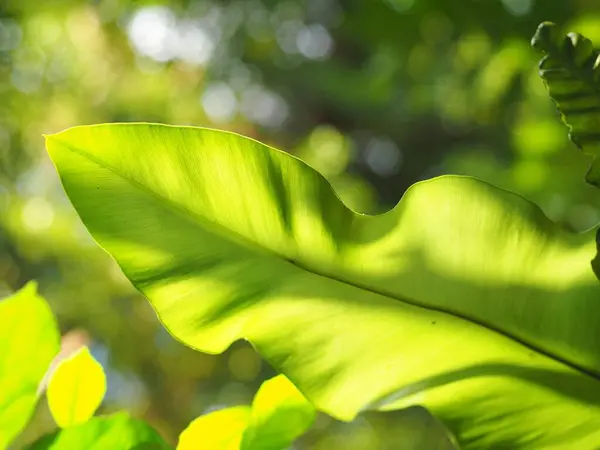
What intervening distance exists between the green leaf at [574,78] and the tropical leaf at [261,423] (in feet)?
0.30

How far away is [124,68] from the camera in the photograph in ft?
4.44

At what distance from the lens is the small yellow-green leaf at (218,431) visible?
0.59 feet

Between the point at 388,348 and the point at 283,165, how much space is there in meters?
0.05

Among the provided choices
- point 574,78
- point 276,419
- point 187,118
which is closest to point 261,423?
point 276,419

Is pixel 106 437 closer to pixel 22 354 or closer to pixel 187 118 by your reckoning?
pixel 22 354

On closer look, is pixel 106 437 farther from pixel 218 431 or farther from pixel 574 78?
pixel 574 78

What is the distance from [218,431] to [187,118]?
113 cm

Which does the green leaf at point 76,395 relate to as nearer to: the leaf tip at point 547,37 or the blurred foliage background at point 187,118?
the leaf tip at point 547,37

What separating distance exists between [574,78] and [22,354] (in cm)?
16

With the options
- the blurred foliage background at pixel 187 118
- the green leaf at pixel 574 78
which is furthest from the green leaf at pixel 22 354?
the blurred foliage background at pixel 187 118

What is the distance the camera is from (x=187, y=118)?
1265 mm

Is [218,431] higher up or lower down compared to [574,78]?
lower down

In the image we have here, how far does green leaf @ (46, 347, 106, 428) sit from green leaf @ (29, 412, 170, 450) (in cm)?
1

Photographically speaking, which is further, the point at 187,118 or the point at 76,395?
the point at 187,118
